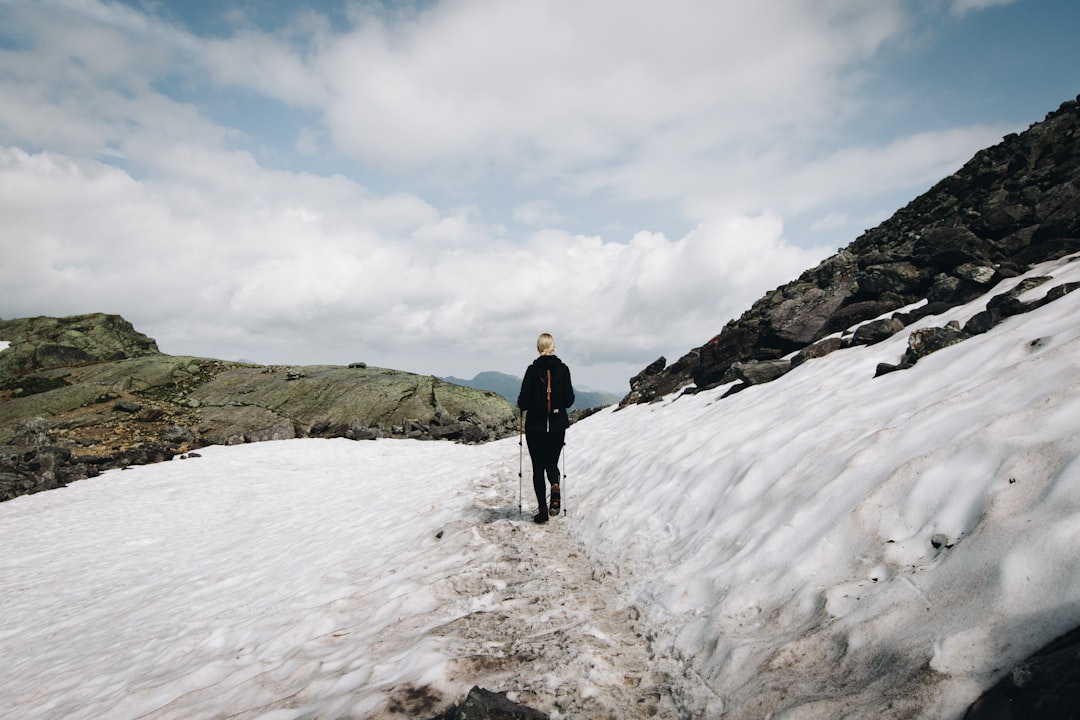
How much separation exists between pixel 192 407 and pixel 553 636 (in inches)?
1357

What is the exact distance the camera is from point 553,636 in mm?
5613

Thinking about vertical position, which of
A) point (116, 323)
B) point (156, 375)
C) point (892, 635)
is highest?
point (116, 323)

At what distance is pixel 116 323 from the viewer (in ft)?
159

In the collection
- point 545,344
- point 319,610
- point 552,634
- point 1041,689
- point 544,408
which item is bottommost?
point 319,610

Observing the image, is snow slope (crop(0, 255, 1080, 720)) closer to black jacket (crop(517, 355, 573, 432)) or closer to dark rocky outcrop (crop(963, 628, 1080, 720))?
dark rocky outcrop (crop(963, 628, 1080, 720))

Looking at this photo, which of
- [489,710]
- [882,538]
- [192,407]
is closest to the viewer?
[489,710]

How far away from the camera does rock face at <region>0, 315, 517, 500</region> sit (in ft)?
88.2

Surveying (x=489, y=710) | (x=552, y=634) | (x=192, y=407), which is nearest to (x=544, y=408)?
(x=552, y=634)

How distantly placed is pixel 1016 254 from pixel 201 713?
20017 millimetres

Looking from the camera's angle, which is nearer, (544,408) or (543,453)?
(544,408)

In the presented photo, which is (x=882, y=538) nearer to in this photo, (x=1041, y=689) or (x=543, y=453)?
(x=1041, y=689)

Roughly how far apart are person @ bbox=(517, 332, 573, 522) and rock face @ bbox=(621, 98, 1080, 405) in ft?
24.0

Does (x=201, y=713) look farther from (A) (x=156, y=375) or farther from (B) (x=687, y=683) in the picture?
(A) (x=156, y=375)

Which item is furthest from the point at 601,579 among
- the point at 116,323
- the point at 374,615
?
the point at 116,323
